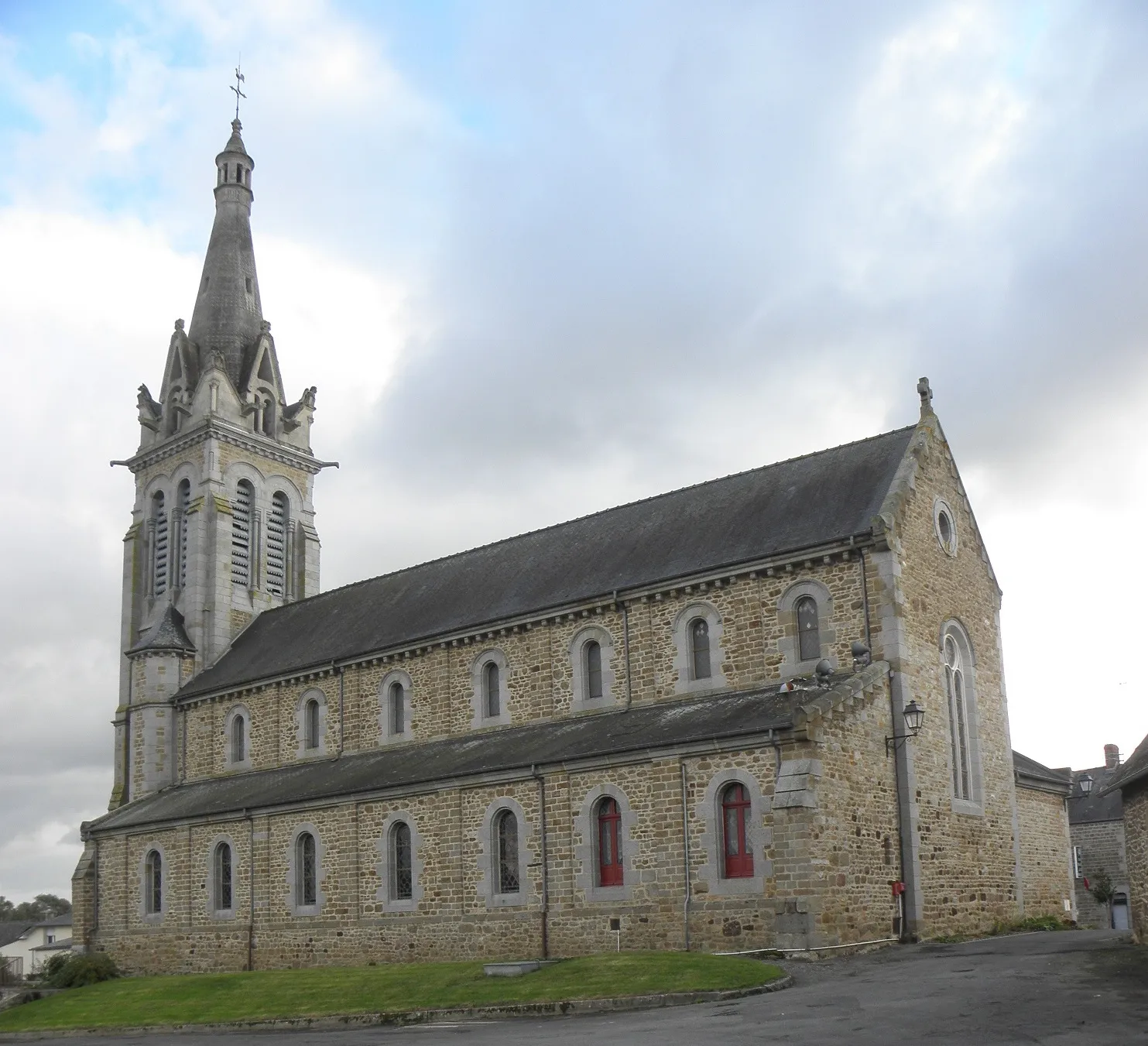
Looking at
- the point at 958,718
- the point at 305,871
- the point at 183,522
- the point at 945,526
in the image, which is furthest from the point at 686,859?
the point at 183,522

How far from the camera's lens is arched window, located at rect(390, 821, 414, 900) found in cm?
3291

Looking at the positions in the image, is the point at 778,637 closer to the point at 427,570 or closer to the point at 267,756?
the point at 427,570

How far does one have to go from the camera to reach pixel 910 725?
92.6 feet

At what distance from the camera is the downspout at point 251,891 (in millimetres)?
36281

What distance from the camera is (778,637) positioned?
30.1m

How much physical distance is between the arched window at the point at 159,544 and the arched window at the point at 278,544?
3.95 metres

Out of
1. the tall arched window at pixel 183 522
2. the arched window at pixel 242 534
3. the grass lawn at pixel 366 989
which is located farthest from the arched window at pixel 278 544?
the grass lawn at pixel 366 989

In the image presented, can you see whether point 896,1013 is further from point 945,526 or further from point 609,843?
point 945,526

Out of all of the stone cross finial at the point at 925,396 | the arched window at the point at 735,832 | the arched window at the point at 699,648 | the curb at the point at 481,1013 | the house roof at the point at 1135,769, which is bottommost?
the curb at the point at 481,1013

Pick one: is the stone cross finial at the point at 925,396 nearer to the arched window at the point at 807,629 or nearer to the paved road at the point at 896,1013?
the arched window at the point at 807,629

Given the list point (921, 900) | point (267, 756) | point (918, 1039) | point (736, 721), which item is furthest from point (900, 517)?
point (267, 756)

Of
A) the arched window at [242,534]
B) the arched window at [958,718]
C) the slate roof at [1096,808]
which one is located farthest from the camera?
the slate roof at [1096,808]

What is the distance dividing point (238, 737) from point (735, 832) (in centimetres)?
2263

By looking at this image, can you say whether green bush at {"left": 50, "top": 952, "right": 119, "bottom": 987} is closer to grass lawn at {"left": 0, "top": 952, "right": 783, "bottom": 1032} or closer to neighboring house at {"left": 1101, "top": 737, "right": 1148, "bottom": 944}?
grass lawn at {"left": 0, "top": 952, "right": 783, "bottom": 1032}
